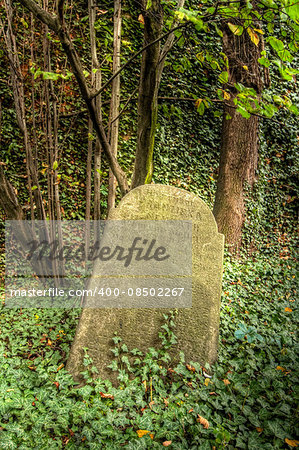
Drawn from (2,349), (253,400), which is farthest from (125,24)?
(253,400)

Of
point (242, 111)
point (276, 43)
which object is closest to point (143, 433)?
point (242, 111)

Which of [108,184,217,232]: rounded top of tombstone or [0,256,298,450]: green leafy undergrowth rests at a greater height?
[108,184,217,232]: rounded top of tombstone

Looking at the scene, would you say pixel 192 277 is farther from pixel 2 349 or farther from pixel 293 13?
pixel 293 13

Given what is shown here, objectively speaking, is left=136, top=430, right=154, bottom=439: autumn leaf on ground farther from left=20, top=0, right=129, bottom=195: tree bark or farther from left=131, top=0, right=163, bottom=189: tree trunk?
left=20, top=0, right=129, bottom=195: tree bark

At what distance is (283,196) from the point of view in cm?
704

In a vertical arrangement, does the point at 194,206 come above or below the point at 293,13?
below

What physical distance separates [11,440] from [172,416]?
94 centimetres

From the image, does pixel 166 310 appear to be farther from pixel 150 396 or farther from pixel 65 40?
pixel 65 40

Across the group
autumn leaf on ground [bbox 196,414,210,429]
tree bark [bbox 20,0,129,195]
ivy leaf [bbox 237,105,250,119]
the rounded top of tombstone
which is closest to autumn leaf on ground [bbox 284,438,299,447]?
autumn leaf on ground [bbox 196,414,210,429]

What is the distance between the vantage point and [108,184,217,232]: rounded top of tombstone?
8.29 feet

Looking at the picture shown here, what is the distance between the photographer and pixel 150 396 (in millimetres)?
1972

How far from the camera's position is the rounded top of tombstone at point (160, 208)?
253cm

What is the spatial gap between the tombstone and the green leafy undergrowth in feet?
0.28

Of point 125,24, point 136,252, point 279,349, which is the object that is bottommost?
point 279,349
